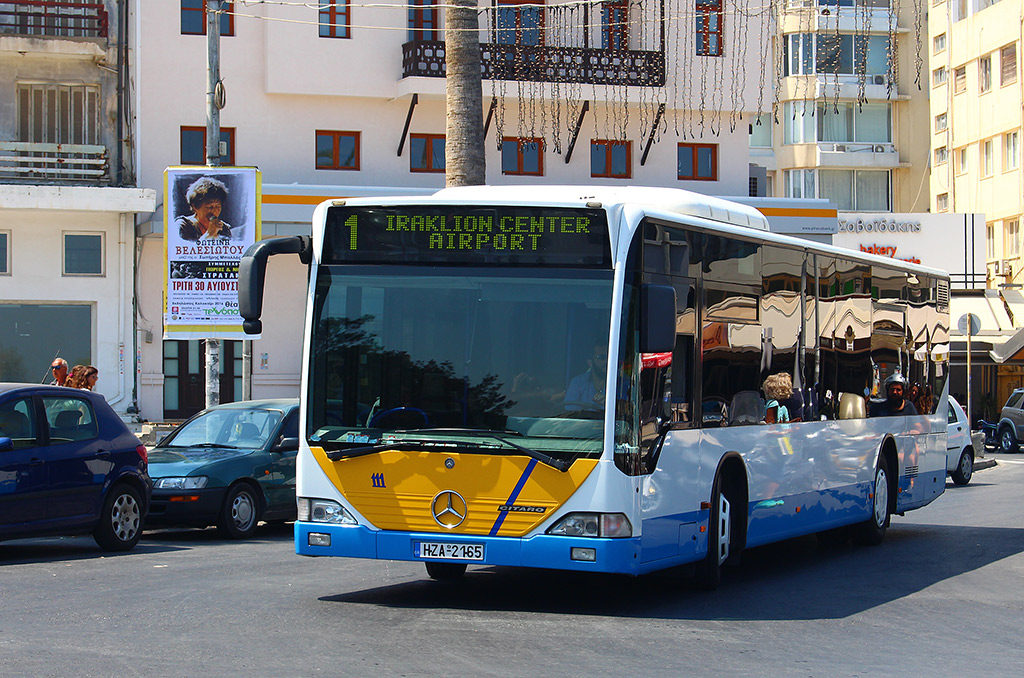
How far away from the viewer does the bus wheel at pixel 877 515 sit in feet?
50.2

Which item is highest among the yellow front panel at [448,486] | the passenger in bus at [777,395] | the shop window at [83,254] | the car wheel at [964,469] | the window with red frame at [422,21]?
the window with red frame at [422,21]

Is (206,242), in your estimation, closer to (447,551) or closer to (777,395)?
(777,395)

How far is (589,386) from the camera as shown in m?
9.75

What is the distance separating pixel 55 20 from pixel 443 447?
25.4 metres

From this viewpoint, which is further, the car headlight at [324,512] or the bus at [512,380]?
the car headlight at [324,512]

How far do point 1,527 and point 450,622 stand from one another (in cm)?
523

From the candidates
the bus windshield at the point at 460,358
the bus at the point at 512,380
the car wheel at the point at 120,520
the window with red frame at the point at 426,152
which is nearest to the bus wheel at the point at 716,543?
the bus at the point at 512,380

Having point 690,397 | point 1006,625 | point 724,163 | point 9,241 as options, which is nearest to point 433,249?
point 690,397

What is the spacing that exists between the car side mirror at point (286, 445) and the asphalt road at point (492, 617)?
184 centimetres

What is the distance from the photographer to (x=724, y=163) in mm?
37469

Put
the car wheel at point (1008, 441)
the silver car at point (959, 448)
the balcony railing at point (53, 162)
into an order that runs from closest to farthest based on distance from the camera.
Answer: the silver car at point (959, 448) < the balcony railing at point (53, 162) < the car wheel at point (1008, 441)

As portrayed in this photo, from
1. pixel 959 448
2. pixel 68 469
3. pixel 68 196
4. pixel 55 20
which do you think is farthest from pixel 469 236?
pixel 55 20

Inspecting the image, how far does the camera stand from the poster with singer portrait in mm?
21359

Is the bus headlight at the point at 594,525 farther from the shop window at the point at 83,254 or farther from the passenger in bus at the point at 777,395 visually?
the shop window at the point at 83,254
